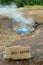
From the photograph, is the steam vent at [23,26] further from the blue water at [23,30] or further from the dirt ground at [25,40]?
the dirt ground at [25,40]

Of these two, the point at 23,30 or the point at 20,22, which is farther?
the point at 20,22

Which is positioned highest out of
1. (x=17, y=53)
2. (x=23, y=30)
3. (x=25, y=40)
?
(x=17, y=53)

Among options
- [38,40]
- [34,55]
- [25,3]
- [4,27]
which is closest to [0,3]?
[25,3]

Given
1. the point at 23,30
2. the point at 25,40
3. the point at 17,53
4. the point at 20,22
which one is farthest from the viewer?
the point at 20,22

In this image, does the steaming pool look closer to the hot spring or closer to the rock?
the hot spring

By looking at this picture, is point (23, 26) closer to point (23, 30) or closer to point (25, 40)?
point (23, 30)

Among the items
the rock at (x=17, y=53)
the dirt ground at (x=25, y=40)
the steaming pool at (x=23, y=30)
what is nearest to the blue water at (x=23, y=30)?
the steaming pool at (x=23, y=30)

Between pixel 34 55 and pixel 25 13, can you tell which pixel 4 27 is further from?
pixel 34 55

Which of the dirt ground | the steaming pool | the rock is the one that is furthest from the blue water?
the rock

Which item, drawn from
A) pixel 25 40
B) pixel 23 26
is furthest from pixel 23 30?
pixel 25 40

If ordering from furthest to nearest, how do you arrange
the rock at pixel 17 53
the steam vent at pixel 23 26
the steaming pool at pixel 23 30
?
the steam vent at pixel 23 26
the steaming pool at pixel 23 30
the rock at pixel 17 53

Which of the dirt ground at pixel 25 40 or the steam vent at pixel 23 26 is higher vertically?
the dirt ground at pixel 25 40
